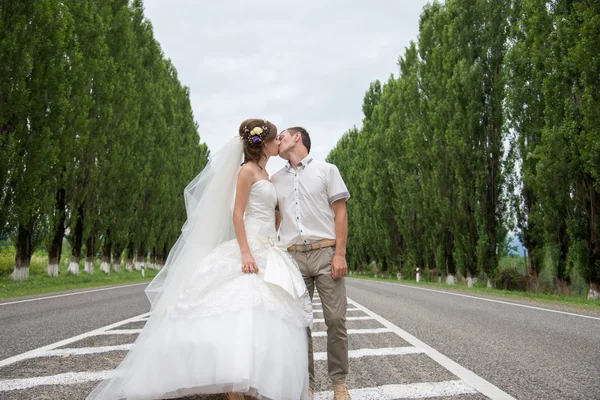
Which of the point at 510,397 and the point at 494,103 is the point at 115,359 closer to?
the point at 510,397

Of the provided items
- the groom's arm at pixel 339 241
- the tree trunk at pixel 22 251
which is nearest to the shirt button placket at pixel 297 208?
the groom's arm at pixel 339 241

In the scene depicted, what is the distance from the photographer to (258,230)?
364cm

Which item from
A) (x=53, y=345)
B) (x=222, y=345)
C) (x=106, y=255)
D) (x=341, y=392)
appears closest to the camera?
(x=222, y=345)

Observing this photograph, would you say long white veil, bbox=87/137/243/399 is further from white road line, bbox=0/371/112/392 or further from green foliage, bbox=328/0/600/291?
green foliage, bbox=328/0/600/291

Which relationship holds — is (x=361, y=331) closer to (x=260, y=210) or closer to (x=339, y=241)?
(x=339, y=241)

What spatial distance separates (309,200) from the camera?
12.5ft

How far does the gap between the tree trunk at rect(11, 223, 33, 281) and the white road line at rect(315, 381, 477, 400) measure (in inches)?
697

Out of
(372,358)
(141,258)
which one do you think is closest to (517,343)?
(372,358)

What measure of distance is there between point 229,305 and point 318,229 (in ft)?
3.03

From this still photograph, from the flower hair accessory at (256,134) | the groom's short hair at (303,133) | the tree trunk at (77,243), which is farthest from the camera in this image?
the tree trunk at (77,243)

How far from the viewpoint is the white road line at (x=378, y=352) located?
17.0 ft

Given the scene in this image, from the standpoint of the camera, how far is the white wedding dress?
9.84ft

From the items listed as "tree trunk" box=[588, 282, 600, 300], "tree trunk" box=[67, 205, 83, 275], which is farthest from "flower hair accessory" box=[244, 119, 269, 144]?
"tree trunk" box=[67, 205, 83, 275]

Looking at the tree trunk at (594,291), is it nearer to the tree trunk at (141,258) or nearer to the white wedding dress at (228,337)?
the white wedding dress at (228,337)
